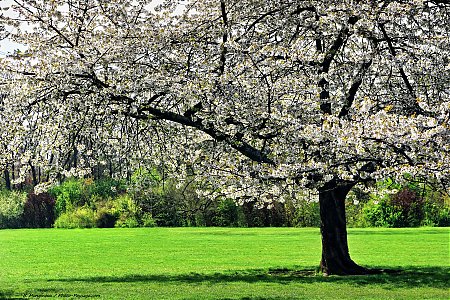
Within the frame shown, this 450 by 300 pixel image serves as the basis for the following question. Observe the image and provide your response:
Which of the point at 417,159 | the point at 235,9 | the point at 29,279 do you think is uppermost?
the point at 235,9

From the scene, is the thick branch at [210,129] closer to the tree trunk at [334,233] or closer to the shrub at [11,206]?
the tree trunk at [334,233]

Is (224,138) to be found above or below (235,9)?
below

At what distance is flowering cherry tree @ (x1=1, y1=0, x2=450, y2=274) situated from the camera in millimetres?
11359

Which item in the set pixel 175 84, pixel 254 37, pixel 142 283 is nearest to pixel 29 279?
pixel 142 283

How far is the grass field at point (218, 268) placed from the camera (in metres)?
11.5

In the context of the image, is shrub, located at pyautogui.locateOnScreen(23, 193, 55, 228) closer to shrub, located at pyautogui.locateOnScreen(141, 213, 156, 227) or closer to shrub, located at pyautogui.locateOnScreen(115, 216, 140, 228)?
shrub, located at pyautogui.locateOnScreen(115, 216, 140, 228)

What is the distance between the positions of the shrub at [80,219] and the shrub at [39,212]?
14.9ft

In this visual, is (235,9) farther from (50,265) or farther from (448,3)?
(50,265)

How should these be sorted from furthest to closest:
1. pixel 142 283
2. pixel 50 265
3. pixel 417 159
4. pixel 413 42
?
pixel 50 265, pixel 142 283, pixel 413 42, pixel 417 159

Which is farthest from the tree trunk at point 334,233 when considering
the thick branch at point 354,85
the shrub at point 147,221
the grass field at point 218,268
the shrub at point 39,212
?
the shrub at point 39,212

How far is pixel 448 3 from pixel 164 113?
5.82m

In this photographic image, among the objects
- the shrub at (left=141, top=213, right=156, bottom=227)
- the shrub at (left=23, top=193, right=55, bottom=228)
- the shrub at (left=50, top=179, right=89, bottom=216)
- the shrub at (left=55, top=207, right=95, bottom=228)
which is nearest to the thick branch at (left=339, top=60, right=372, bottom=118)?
the shrub at (left=141, top=213, right=156, bottom=227)

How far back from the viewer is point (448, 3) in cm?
1245

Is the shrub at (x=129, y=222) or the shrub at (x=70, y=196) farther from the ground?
the shrub at (x=70, y=196)
